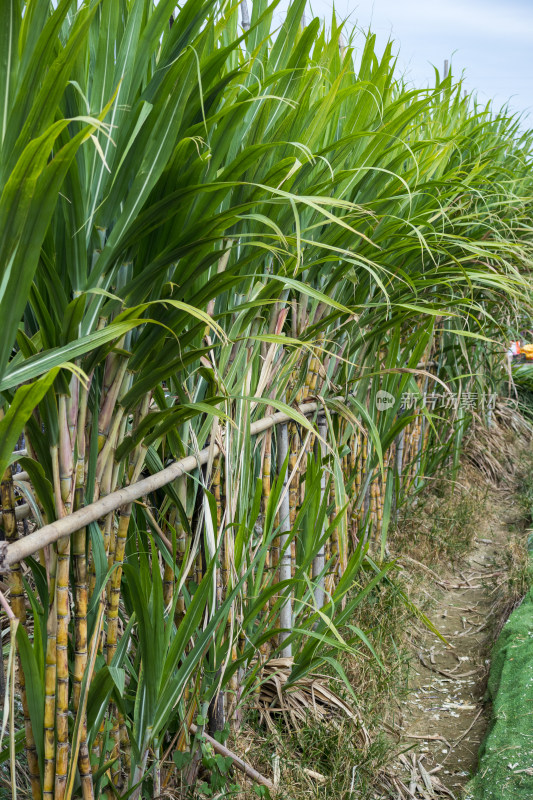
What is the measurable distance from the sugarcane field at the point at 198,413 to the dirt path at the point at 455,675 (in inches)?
0.4

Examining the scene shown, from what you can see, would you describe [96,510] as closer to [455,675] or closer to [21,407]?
[21,407]

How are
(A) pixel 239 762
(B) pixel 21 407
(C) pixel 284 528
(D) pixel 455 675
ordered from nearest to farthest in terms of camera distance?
1. (B) pixel 21 407
2. (A) pixel 239 762
3. (C) pixel 284 528
4. (D) pixel 455 675

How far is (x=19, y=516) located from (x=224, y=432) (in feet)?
1.07

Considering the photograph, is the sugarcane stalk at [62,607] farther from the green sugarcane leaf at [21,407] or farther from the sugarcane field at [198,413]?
the green sugarcane leaf at [21,407]

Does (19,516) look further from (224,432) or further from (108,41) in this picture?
(108,41)

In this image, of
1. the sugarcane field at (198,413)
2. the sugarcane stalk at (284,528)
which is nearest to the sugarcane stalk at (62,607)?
the sugarcane field at (198,413)

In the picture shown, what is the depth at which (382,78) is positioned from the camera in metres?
1.28

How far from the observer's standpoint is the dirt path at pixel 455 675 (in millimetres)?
1423

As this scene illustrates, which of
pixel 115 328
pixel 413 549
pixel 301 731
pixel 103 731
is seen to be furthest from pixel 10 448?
pixel 413 549

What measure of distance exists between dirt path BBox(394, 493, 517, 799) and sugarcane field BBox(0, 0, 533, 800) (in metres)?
0.01

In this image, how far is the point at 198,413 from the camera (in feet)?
2.61

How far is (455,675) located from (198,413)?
4.30ft

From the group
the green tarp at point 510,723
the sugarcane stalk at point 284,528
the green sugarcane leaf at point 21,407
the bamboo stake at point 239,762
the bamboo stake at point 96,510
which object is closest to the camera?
the green sugarcane leaf at point 21,407

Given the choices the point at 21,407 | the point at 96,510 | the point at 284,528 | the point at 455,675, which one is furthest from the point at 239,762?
the point at 455,675
